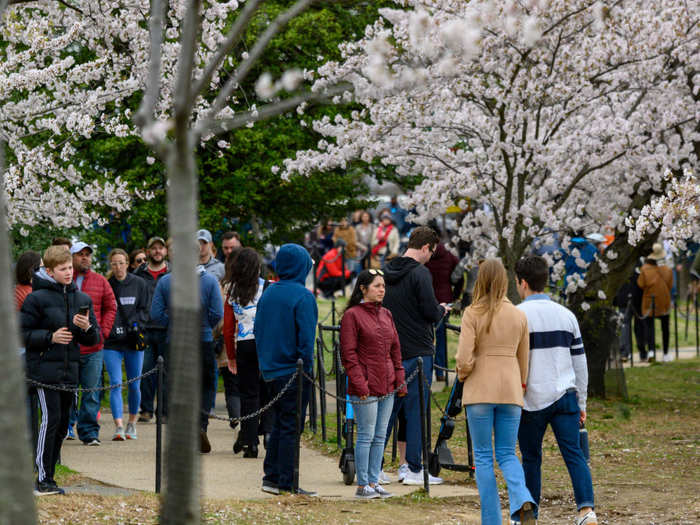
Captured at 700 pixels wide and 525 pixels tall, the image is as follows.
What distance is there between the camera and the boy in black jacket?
7.75m

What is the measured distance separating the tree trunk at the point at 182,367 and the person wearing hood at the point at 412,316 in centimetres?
531

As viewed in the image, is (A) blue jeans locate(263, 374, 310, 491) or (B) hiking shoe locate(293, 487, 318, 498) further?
(B) hiking shoe locate(293, 487, 318, 498)

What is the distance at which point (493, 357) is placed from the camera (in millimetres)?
6820

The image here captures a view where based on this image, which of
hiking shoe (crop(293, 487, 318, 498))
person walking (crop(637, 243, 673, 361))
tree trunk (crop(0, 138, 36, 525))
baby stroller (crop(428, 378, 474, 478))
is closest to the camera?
tree trunk (crop(0, 138, 36, 525))

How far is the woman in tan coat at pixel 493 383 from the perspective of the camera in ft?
22.3

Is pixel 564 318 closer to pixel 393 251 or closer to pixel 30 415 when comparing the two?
pixel 30 415

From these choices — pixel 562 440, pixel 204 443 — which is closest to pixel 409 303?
pixel 562 440

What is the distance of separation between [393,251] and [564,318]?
49.2 ft

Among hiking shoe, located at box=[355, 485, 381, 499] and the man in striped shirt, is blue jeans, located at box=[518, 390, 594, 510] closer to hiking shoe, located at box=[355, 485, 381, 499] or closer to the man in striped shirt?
the man in striped shirt

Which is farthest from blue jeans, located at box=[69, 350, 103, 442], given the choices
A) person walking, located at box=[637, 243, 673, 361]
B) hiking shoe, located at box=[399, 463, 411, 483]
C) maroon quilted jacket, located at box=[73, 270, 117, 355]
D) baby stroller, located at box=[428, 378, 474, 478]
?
person walking, located at box=[637, 243, 673, 361]

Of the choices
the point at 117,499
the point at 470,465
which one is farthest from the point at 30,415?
the point at 470,465

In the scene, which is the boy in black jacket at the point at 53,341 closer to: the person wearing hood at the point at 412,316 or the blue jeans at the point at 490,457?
the person wearing hood at the point at 412,316

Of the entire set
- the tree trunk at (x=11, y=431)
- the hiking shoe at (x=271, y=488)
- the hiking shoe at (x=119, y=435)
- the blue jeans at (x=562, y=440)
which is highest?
the tree trunk at (x=11, y=431)

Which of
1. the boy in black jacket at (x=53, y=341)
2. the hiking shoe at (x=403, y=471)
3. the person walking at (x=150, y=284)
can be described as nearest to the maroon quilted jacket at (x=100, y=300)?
the person walking at (x=150, y=284)
